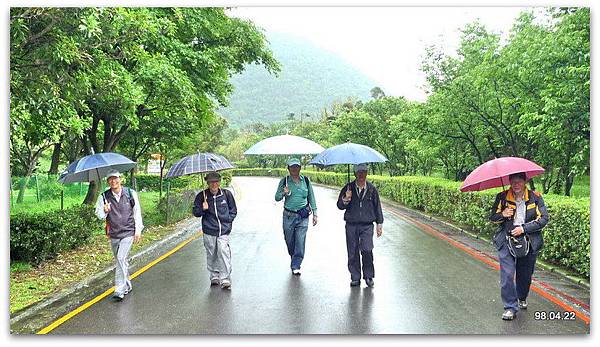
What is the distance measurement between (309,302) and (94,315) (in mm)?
2424

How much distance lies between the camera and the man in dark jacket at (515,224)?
5.52m

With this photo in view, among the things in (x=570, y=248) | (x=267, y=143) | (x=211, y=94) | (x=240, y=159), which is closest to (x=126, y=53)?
(x=267, y=143)

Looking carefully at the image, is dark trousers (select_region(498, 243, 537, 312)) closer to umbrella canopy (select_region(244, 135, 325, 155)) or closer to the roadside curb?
umbrella canopy (select_region(244, 135, 325, 155))

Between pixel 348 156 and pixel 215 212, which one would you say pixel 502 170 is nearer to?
pixel 348 156

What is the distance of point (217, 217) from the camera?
6988 millimetres

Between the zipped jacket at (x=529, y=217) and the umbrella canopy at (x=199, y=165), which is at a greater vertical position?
the umbrella canopy at (x=199, y=165)

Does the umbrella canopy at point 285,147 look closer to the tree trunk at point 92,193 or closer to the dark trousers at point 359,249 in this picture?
the dark trousers at point 359,249

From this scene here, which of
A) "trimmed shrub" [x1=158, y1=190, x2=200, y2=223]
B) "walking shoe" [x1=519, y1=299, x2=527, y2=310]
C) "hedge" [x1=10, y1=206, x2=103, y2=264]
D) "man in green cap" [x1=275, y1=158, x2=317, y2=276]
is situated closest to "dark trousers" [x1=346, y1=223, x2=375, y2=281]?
"man in green cap" [x1=275, y1=158, x2=317, y2=276]

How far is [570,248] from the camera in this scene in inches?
300

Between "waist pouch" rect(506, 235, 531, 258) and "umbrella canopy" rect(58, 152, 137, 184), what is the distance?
4926 millimetres

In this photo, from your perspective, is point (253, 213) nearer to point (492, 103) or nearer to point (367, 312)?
point (492, 103)

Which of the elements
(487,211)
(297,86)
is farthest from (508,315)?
(297,86)

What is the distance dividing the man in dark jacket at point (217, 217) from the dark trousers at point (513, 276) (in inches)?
134

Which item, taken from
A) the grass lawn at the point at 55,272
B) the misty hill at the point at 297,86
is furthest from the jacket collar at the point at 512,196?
the misty hill at the point at 297,86
